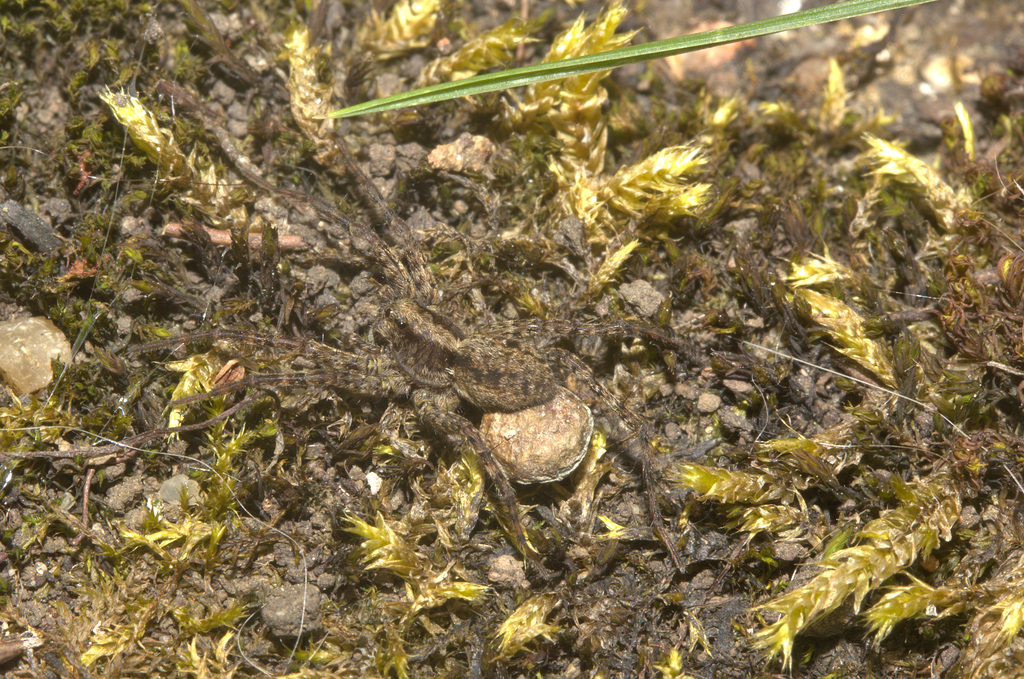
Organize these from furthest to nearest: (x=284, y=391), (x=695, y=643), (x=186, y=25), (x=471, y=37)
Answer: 1. (x=471, y=37)
2. (x=186, y=25)
3. (x=284, y=391)
4. (x=695, y=643)

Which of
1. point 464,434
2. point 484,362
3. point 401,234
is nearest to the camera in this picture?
point 464,434

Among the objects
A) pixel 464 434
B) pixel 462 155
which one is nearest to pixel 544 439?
pixel 464 434

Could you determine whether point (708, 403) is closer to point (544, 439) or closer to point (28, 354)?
point (544, 439)

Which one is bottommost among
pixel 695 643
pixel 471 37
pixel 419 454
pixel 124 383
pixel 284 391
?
pixel 695 643

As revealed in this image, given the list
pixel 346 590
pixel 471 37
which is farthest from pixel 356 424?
pixel 471 37

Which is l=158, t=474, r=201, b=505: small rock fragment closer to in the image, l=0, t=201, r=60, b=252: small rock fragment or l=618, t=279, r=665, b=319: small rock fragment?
l=0, t=201, r=60, b=252: small rock fragment

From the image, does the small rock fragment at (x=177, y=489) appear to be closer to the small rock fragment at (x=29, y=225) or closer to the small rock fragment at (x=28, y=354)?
the small rock fragment at (x=28, y=354)

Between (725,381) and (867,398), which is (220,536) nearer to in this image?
(725,381)
